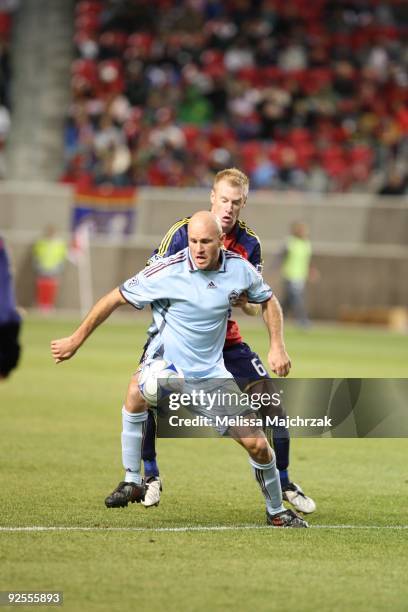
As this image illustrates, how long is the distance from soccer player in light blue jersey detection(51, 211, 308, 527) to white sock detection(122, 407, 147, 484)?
443 mm

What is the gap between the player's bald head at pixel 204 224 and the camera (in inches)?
295

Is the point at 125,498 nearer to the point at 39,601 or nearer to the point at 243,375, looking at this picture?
the point at 243,375

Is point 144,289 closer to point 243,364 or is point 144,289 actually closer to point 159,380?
point 159,380

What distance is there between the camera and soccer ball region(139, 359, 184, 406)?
7773 millimetres

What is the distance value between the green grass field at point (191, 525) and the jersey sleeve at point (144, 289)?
1.33 meters

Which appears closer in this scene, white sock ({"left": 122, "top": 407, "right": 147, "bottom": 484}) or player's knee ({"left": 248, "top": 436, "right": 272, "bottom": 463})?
A: player's knee ({"left": 248, "top": 436, "right": 272, "bottom": 463})

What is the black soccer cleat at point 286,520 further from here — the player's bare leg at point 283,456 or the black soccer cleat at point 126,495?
the black soccer cleat at point 126,495

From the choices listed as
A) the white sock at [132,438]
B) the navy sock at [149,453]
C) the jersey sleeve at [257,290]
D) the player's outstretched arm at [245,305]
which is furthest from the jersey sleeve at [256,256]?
the navy sock at [149,453]

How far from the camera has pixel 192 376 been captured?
7809 mm

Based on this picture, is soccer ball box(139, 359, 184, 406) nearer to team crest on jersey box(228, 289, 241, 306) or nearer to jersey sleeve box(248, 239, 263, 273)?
team crest on jersey box(228, 289, 241, 306)

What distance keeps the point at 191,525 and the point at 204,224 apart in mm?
1839

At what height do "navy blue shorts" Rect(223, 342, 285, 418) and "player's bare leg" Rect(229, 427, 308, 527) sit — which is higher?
"navy blue shorts" Rect(223, 342, 285, 418)

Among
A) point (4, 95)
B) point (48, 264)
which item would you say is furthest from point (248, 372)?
point (4, 95)

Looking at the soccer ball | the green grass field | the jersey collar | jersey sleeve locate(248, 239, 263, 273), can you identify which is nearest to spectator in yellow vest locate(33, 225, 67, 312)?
the green grass field
